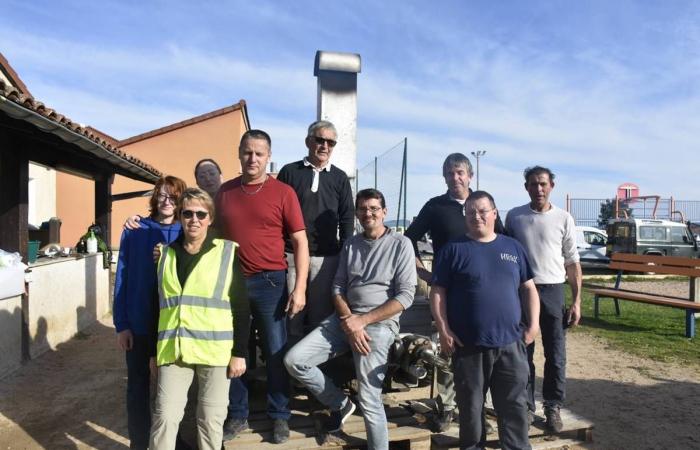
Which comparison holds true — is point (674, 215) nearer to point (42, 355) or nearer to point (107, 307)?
point (107, 307)

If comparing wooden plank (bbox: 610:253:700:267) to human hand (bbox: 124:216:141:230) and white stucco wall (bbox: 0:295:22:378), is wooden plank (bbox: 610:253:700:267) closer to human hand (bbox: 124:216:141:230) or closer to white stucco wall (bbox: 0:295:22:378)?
human hand (bbox: 124:216:141:230)

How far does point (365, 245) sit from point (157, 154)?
50.8 ft

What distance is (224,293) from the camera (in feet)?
8.39

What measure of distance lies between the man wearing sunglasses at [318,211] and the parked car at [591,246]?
595 inches

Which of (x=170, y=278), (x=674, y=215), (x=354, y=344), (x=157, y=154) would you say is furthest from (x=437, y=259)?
(x=674, y=215)

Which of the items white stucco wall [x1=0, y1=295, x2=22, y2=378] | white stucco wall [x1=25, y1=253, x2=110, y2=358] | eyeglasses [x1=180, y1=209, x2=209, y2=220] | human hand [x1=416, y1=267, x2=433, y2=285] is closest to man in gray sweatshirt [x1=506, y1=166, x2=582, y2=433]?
human hand [x1=416, y1=267, x2=433, y2=285]

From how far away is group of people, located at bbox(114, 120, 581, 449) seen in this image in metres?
2.55

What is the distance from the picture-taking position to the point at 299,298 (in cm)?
300

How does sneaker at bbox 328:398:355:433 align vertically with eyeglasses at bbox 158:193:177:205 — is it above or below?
below

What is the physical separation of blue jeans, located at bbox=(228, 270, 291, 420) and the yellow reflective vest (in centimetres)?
45

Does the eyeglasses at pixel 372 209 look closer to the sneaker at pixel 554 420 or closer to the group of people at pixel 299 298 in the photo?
the group of people at pixel 299 298

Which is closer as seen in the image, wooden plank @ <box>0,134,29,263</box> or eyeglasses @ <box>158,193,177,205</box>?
eyeglasses @ <box>158,193,177,205</box>

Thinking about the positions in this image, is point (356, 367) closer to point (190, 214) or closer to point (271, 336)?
point (271, 336)

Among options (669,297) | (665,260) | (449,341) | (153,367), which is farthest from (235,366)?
(665,260)
